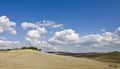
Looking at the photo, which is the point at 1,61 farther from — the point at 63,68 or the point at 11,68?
the point at 63,68

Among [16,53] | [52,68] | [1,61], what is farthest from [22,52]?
[52,68]

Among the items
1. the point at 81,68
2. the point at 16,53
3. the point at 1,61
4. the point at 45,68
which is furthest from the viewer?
the point at 16,53

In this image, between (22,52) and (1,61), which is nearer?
(1,61)

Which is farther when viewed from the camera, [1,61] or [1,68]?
[1,61]

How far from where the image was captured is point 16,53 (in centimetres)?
6844

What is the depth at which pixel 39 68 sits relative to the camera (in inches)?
1789

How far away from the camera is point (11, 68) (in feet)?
144

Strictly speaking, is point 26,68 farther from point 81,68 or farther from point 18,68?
point 81,68

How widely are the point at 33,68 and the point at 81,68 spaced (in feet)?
32.7

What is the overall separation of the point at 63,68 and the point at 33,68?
20.3ft

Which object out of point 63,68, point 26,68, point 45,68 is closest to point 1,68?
point 26,68

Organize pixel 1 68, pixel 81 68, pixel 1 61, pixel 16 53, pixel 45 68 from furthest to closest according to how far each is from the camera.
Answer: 1. pixel 16 53
2. pixel 1 61
3. pixel 81 68
4. pixel 45 68
5. pixel 1 68

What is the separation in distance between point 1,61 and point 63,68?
45.7ft

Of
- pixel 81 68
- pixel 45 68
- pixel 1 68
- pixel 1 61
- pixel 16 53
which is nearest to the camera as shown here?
pixel 1 68
